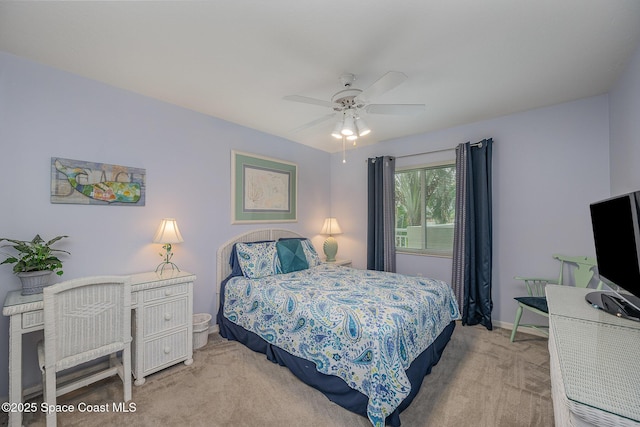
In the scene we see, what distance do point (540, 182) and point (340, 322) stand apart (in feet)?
9.39

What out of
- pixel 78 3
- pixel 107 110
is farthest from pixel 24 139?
pixel 78 3

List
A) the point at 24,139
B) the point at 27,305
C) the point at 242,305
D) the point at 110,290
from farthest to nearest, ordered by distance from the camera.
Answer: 1. the point at 242,305
2. the point at 24,139
3. the point at 110,290
4. the point at 27,305

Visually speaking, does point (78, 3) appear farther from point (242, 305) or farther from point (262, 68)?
point (242, 305)

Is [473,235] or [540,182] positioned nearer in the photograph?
[540,182]

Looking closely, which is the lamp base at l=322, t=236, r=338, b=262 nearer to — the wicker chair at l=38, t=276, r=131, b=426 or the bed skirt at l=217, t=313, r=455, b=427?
the bed skirt at l=217, t=313, r=455, b=427

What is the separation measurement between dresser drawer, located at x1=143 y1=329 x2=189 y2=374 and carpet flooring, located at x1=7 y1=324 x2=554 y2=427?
94 mm

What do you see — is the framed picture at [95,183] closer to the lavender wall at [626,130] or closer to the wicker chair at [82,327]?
the wicker chair at [82,327]

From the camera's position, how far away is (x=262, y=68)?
7.12 ft

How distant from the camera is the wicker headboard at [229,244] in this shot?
3.22 m

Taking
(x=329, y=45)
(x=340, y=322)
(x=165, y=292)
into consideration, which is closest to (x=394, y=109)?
(x=329, y=45)

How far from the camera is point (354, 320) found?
1.87 metres

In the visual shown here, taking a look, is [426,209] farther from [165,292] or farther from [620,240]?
[165,292]

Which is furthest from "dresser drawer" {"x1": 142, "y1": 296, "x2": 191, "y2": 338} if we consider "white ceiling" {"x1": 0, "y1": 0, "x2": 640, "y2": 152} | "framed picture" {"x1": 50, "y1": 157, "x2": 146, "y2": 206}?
"white ceiling" {"x1": 0, "y1": 0, "x2": 640, "y2": 152}

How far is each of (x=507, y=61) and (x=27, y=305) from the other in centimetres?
383
